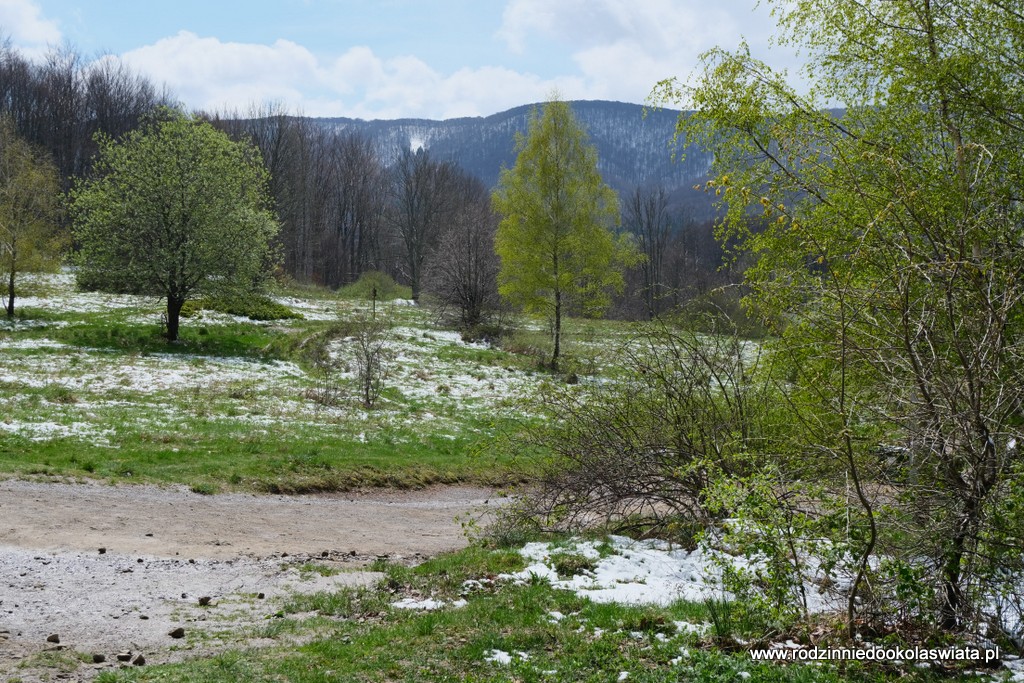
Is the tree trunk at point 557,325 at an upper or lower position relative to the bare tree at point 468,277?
lower

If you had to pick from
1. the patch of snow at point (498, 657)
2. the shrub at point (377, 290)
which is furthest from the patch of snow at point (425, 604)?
the shrub at point (377, 290)

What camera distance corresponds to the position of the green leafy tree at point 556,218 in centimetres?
2912

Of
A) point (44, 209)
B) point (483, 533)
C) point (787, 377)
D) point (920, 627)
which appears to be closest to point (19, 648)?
point (483, 533)

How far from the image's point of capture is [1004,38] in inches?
342

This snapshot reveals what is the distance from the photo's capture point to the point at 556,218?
96.4ft

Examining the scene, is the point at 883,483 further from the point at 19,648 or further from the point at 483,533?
Answer: the point at 19,648

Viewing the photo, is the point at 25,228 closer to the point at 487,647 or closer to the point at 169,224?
the point at 169,224

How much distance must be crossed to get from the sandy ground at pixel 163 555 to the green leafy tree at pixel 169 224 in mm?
14214

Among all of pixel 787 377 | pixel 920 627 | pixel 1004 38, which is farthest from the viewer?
pixel 787 377

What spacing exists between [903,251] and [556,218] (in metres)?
25.0

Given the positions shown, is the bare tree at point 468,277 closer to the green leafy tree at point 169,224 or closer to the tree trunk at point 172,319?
the green leafy tree at point 169,224

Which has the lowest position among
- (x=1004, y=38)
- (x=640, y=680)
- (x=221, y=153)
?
(x=640, y=680)

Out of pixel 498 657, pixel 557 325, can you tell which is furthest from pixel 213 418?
pixel 557 325

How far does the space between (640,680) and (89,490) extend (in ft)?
34.6
